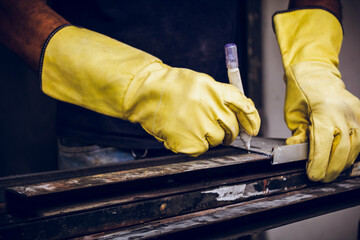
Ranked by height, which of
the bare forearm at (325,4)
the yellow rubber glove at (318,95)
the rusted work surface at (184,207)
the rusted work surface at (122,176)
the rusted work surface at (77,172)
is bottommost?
the rusted work surface at (77,172)

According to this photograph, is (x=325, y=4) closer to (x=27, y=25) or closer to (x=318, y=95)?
(x=318, y=95)

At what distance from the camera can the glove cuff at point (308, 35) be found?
1.22m

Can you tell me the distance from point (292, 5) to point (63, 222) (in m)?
1.29

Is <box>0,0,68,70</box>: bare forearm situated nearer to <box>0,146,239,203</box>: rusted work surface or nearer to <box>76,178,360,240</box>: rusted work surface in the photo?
<box>0,146,239,203</box>: rusted work surface

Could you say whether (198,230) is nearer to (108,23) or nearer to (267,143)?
(267,143)

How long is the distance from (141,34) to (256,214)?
0.84 m

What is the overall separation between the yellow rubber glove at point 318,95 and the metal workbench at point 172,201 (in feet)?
0.29

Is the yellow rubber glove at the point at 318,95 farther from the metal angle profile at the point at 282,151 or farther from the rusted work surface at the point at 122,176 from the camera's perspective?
the rusted work surface at the point at 122,176

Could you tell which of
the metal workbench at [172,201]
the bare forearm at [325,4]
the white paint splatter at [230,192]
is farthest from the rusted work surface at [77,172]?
the bare forearm at [325,4]

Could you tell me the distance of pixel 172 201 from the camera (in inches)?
29.9

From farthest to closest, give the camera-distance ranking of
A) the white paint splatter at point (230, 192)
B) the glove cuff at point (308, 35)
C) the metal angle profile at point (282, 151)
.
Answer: the glove cuff at point (308, 35), the metal angle profile at point (282, 151), the white paint splatter at point (230, 192)

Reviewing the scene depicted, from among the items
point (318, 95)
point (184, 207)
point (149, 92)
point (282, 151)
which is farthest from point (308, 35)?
point (184, 207)

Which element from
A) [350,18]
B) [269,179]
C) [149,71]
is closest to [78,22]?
[149,71]

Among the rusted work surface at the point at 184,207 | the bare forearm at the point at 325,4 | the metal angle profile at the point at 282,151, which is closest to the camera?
the rusted work surface at the point at 184,207
